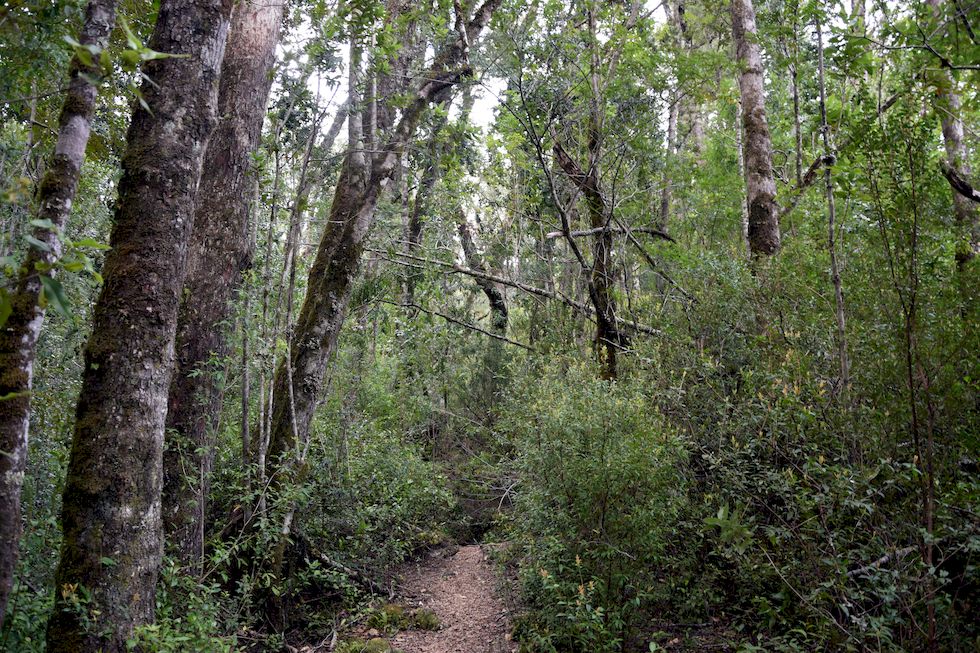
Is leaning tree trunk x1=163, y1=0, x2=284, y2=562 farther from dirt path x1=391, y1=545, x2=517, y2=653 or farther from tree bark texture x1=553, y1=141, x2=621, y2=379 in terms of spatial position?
tree bark texture x1=553, y1=141, x2=621, y2=379

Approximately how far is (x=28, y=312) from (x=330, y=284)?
13.4 ft

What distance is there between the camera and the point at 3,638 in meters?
3.36

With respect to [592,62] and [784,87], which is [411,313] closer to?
[592,62]

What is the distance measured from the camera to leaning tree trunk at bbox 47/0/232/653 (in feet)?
11.4

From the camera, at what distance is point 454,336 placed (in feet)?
36.1

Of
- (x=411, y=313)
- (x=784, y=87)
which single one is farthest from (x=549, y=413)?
(x=784, y=87)

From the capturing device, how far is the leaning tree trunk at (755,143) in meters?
7.86

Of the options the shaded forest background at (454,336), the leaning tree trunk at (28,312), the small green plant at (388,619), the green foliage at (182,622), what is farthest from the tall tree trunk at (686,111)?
the leaning tree trunk at (28,312)

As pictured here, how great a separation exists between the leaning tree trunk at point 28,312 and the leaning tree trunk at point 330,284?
3.36 metres

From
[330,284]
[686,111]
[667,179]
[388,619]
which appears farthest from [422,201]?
[686,111]

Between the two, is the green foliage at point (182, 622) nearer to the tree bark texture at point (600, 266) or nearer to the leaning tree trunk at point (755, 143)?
the tree bark texture at point (600, 266)

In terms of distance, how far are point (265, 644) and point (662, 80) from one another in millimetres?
7631

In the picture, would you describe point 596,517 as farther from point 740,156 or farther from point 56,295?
point 740,156

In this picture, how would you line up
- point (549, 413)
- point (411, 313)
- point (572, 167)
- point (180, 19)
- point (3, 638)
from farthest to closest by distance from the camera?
1. point (411, 313)
2. point (572, 167)
3. point (549, 413)
4. point (180, 19)
5. point (3, 638)
